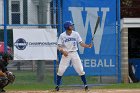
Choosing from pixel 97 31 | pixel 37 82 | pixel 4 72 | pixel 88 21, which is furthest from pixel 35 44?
pixel 4 72

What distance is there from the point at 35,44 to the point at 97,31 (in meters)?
2.10

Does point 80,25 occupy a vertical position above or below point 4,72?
above

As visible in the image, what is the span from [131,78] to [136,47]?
189cm

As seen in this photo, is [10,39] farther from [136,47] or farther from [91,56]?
[136,47]

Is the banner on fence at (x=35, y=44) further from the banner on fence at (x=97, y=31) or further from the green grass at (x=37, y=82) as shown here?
the banner on fence at (x=97, y=31)

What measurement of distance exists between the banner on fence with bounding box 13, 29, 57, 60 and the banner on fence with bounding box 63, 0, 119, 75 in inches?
34.0

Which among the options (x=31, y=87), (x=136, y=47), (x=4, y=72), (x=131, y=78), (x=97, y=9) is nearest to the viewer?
(x=4, y=72)

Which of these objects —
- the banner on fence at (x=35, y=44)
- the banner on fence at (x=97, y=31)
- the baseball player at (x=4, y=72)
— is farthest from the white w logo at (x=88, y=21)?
the baseball player at (x=4, y=72)

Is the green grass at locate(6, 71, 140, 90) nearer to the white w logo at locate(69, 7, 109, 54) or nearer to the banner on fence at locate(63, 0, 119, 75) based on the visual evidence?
the banner on fence at locate(63, 0, 119, 75)

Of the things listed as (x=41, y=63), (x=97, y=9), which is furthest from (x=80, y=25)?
(x=41, y=63)

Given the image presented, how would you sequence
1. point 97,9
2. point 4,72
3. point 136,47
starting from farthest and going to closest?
1. point 136,47
2. point 97,9
3. point 4,72

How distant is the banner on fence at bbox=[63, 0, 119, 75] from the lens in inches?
635

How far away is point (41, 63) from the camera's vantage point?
15.9 m

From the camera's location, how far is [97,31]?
53.3ft
